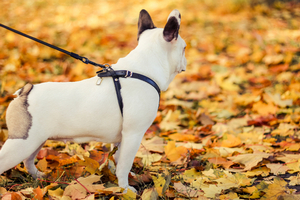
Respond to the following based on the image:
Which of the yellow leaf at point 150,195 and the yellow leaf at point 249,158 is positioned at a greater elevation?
the yellow leaf at point 150,195

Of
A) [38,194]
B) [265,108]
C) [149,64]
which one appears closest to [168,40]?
[149,64]

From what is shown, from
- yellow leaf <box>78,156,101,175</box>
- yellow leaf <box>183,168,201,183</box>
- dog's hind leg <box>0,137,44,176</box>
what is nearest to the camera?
dog's hind leg <box>0,137,44,176</box>

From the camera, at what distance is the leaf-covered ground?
2.11m

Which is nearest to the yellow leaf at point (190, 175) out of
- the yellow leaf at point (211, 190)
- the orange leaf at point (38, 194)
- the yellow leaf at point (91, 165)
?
the yellow leaf at point (211, 190)

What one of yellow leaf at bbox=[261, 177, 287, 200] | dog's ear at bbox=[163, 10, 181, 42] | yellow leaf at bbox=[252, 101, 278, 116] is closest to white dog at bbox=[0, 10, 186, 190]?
dog's ear at bbox=[163, 10, 181, 42]

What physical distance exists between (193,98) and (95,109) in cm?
277

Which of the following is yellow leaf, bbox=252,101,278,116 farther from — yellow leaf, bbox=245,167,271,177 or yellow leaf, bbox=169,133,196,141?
yellow leaf, bbox=245,167,271,177


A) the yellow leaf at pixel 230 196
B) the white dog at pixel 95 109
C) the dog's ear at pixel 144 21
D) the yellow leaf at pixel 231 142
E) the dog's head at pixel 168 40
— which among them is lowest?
the yellow leaf at pixel 230 196

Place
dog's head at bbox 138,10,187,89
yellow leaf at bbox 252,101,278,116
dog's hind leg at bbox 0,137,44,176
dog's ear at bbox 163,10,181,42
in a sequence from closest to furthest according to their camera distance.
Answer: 1. dog's hind leg at bbox 0,137,44,176
2. dog's ear at bbox 163,10,181,42
3. dog's head at bbox 138,10,187,89
4. yellow leaf at bbox 252,101,278,116

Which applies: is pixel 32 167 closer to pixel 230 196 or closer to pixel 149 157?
pixel 149 157

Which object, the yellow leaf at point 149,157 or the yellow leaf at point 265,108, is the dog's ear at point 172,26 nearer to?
the yellow leaf at point 149,157

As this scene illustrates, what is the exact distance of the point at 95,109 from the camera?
74.0 inches

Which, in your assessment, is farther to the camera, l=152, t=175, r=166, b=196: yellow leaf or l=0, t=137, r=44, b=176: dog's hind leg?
l=152, t=175, r=166, b=196: yellow leaf

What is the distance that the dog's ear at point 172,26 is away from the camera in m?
1.91
